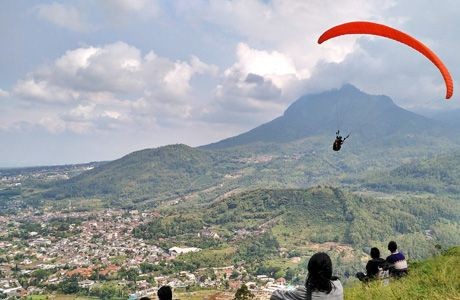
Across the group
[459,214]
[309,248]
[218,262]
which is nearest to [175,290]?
[218,262]

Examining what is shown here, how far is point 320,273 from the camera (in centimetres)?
414

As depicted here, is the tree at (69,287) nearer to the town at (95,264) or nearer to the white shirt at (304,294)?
the town at (95,264)

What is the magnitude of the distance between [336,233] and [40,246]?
324 feet

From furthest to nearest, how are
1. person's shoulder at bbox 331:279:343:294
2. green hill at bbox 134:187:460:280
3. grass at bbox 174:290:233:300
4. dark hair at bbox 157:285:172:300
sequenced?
green hill at bbox 134:187:460:280 < grass at bbox 174:290:233:300 < dark hair at bbox 157:285:172:300 < person's shoulder at bbox 331:279:343:294

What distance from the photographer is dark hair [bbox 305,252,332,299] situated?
4129 millimetres

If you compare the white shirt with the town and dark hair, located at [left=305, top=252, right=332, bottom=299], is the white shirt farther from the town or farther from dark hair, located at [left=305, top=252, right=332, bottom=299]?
the town

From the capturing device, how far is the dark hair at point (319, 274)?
4129 millimetres

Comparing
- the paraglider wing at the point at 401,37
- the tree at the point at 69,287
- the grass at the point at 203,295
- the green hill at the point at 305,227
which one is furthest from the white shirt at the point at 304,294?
the green hill at the point at 305,227

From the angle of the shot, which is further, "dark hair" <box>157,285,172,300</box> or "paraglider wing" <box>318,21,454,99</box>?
"paraglider wing" <box>318,21,454,99</box>

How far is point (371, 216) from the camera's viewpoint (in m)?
155

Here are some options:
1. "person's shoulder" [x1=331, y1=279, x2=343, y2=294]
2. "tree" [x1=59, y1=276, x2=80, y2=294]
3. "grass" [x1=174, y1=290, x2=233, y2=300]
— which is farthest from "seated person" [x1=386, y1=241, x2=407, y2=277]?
"tree" [x1=59, y1=276, x2=80, y2=294]

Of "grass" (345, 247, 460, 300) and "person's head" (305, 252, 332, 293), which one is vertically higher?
"person's head" (305, 252, 332, 293)

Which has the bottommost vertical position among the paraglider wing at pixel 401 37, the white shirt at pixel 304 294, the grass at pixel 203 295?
the grass at pixel 203 295

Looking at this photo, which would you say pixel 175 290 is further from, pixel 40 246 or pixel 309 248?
pixel 40 246
